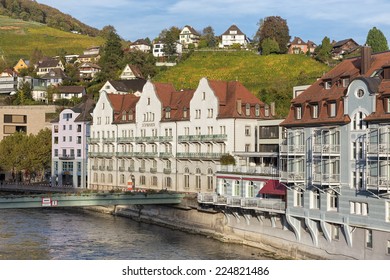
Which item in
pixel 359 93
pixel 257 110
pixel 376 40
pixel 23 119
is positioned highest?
pixel 376 40

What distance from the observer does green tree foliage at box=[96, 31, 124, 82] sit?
481 feet

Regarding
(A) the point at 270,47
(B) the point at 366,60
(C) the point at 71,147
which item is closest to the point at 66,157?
(C) the point at 71,147

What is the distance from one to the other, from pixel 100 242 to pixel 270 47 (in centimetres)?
9192

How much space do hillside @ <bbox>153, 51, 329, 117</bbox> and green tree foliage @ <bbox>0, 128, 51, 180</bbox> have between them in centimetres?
2591

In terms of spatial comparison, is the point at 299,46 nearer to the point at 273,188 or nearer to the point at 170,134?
the point at 170,134

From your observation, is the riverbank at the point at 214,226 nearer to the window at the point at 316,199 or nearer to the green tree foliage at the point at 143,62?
the window at the point at 316,199

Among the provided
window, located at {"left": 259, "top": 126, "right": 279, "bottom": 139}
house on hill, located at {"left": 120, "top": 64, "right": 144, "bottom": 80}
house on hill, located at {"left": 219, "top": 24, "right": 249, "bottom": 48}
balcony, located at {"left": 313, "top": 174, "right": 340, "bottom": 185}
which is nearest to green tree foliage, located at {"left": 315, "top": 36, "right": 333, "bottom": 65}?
house on hill, located at {"left": 120, "top": 64, "right": 144, "bottom": 80}

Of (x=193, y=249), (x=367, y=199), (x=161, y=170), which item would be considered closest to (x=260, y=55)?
(x=161, y=170)

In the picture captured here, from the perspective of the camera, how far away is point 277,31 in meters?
146

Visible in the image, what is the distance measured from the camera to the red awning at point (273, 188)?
50750mm

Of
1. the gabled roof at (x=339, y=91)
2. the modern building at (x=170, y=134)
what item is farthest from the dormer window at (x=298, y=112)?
the modern building at (x=170, y=134)

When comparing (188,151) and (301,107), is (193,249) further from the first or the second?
(188,151)

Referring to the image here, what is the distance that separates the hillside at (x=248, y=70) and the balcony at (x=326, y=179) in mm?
62581

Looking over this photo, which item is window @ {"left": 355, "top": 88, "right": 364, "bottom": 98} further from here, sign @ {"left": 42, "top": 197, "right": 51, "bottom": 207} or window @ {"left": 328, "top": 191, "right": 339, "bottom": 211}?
sign @ {"left": 42, "top": 197, "right": 51, "bottom": 207}
